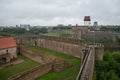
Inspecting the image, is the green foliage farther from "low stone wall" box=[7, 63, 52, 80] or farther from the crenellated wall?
"low stone wall" box=[7, 63, 52, 80]

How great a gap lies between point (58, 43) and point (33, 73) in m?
15.7

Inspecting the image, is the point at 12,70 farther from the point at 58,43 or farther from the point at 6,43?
the point at 58,43

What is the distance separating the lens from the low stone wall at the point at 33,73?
14.8 m

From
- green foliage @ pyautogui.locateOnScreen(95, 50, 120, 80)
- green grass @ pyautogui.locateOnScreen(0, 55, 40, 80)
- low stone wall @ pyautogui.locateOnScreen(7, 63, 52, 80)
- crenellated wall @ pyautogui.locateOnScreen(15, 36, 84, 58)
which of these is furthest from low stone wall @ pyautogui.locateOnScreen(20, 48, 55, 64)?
green foliage @ pyautogui.locateOnScreen(95, 50, 120, 80)

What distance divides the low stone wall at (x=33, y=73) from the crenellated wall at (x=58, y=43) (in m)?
8.07

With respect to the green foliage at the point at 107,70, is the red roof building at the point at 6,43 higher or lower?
higher

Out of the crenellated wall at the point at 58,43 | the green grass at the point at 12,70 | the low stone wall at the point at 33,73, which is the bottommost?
the green grass at the point at 12,70

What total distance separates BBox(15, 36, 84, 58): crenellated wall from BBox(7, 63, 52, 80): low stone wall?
26.5ft

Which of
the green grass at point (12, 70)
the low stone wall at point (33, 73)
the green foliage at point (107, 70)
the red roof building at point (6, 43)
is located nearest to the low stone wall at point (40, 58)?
the green grass at point (12, 70)

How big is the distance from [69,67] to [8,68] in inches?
379

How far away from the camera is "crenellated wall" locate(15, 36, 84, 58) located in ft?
87.5

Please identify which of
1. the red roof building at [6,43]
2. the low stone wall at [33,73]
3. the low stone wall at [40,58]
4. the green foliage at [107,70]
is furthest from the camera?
the red roof building at [6,43]

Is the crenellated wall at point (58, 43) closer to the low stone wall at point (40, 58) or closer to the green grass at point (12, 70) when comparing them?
the low stone wall at point (40, 58)

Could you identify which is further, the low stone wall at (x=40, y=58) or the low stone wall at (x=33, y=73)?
the low stone wall at (x=40, y=58)
